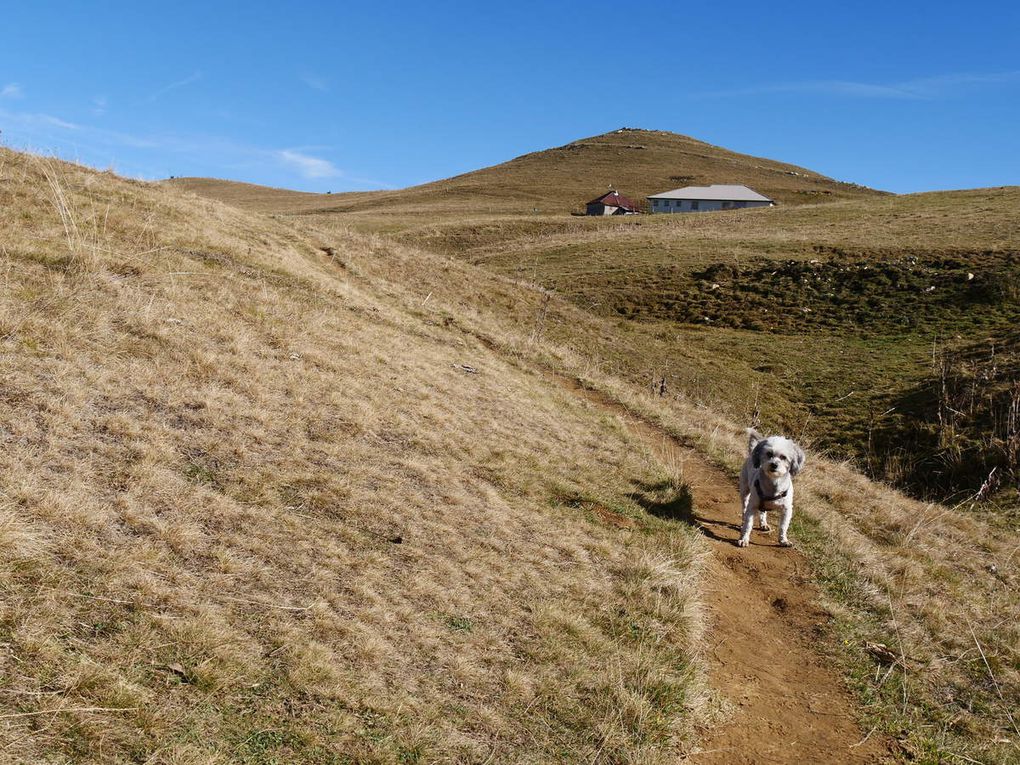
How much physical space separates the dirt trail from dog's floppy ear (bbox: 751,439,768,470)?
121cm

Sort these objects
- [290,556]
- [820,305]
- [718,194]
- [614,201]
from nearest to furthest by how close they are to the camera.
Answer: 1. [290,556]
2. [820,305]
3. [614,201]
4. [718,194]

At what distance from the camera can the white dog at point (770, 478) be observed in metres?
8.69

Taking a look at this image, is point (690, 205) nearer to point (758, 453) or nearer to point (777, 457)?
point (758, 453)

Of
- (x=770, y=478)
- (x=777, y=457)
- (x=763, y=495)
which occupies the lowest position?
(x=763, y=495)

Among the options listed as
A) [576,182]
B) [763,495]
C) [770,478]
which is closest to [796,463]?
[770,478]

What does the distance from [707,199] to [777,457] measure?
97.9 metres

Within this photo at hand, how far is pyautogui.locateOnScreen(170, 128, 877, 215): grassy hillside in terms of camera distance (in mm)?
94125

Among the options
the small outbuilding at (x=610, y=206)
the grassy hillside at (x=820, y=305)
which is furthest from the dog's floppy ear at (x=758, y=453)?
the small outbuilding at (x=610, y=206)

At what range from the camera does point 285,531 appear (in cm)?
632

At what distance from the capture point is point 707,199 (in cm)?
9881

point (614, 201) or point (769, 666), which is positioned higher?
point (614, 201)

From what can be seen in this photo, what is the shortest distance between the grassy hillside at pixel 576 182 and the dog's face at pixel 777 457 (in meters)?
75.6

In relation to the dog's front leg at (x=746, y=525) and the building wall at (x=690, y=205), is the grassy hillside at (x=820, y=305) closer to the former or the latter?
the dog's front leg at (x=746, y=525)

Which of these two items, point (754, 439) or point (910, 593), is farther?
point (754, 439)
